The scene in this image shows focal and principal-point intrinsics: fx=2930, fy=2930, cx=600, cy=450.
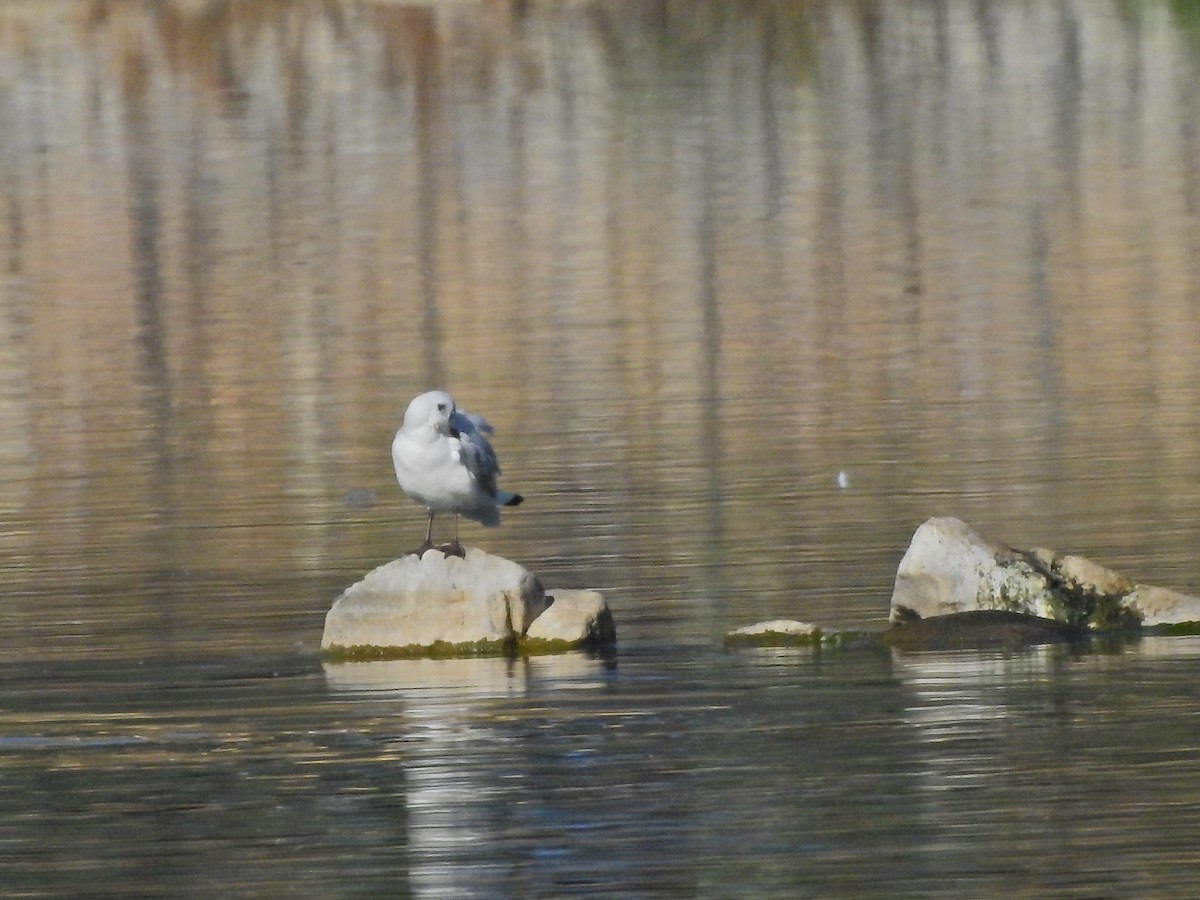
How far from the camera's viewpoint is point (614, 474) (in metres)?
23.3

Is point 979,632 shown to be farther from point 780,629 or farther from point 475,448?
point 475,448

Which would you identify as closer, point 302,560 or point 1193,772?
point 1193,772

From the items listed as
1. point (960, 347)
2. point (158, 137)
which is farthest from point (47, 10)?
point (960, 347)

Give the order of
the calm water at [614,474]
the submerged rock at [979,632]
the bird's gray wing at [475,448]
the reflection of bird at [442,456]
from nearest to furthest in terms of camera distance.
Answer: the calm water at [614,474]
the submerged rock at [979,632]
the reflection of bird at [442,456]
the bird's gray wing at [475,448]

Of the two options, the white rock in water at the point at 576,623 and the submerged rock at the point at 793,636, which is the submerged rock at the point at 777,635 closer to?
the submerged rock at the point at 793,636

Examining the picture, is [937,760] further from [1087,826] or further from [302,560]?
[302,560]

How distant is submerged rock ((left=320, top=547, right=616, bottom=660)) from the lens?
A: 15.1 metres

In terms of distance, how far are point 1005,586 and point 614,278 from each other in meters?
25.7

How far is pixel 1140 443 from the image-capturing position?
78.8 ft

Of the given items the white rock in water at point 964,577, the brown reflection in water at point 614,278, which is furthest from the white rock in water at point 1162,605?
the brown reflection in water at point 614,278

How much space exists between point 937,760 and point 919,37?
71597 millimetres

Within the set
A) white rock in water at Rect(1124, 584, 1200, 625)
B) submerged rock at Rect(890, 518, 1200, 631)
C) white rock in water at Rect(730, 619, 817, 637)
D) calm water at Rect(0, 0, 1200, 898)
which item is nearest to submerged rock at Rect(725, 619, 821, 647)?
white rock in water at Rect(730, 619, 817, 637)

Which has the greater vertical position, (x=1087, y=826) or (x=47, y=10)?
(x=47, y=10)

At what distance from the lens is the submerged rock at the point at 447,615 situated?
15.1 metres
